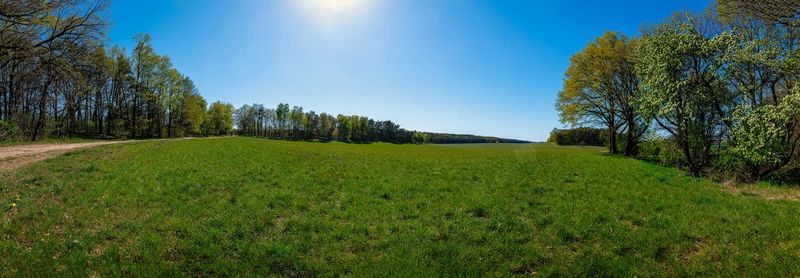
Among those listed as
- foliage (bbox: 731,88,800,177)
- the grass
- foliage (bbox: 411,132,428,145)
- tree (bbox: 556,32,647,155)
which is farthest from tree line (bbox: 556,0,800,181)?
foliage (bbox: 411,132,428,145)

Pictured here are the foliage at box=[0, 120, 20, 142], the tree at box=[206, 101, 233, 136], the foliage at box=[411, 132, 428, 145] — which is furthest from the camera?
the foliage at box=[411, 132, 428, 145]

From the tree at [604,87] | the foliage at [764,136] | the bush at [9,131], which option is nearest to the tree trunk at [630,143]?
the tree at [604,87]

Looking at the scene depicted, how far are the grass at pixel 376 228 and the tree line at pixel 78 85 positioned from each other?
5290mm

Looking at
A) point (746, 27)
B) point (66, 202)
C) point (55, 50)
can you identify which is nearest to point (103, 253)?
point (66, 202)

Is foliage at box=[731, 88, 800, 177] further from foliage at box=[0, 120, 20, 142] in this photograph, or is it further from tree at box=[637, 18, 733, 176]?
foliage at box=[0, 120, 20, 142]

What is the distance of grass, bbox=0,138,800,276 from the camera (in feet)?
22.7

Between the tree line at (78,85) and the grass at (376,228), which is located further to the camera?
the tree line at (78,85)

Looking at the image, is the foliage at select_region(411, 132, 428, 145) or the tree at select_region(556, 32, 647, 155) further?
the foliage at select_region(411, 132, 428, 145)

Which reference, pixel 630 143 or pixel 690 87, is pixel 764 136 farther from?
pixel 630 143

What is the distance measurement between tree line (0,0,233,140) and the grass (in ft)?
17.4

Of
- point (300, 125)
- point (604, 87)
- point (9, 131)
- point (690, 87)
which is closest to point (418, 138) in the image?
point (300, 125)

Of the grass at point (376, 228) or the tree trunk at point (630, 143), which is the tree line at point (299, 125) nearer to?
the tree trunk at point (630, 143)

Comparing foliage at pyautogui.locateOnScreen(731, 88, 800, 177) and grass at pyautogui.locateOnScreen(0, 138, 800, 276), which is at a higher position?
foliage at pyautogui.locateOnScreen(731, 88, 800, 177)

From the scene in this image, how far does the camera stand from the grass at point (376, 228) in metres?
6.93
